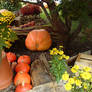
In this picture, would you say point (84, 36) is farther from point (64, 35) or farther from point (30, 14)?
point (30, 14)

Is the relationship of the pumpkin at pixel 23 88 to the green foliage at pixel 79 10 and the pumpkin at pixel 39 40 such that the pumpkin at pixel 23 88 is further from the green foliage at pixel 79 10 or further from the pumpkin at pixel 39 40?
the green foliage at pixel 79 10

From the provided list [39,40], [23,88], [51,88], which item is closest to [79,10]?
[51,88]

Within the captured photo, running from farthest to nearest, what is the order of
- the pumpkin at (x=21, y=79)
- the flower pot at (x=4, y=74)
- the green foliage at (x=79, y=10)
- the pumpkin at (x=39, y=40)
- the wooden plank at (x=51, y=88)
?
1. the pumpkin at (x=39, y=40)
2. the pumpkin at (x=21, y=79)
3. the flower pot at (x=4, y=74)
4. the wooden plank at (x=51, y=88)
5. the green foliage at (x=79, y=10)

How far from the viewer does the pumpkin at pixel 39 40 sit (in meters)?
2.17

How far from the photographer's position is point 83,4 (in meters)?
0.48

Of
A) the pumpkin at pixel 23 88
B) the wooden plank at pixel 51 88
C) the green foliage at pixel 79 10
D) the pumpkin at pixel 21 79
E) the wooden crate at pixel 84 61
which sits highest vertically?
the green foliage at pixel 79 10

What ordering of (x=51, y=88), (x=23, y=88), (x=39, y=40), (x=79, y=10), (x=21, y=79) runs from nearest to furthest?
(x=79, y=10) < (x=51, y=88) < (x=23, y=88) < (x=21, y=79) < (x=39, y=40)

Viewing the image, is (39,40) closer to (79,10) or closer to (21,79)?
(21,79)

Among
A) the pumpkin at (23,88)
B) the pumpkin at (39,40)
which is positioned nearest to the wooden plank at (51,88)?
the pumpkin at (23,88)

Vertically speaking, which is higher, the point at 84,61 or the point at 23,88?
the point at 84,61

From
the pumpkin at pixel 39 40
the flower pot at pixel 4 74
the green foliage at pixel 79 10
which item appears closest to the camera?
the green foliage at pixel 79 10

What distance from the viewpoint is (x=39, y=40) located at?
7.11ft

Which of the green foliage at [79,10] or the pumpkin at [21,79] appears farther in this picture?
the pumpkin at [21,79]

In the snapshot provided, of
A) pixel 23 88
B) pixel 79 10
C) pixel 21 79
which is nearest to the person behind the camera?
pixel 79 10
